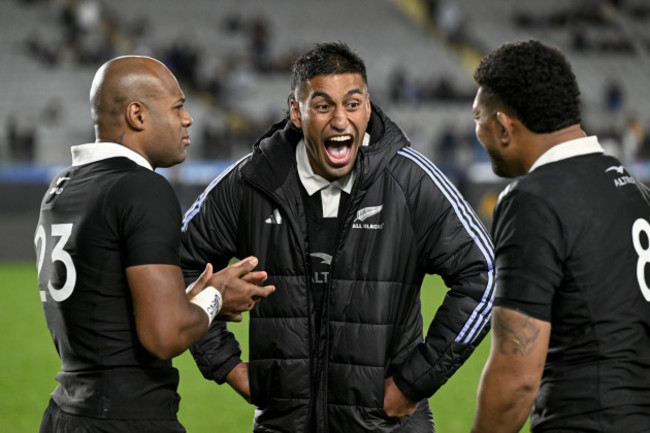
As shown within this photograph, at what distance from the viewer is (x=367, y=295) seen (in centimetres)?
356

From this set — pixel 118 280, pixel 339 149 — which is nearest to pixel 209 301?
pixel 118 280

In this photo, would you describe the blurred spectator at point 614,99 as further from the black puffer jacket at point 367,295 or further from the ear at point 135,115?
the ear at point 135,115

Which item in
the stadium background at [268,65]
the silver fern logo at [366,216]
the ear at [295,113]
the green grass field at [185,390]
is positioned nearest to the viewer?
the silver fern logo at [366,216]

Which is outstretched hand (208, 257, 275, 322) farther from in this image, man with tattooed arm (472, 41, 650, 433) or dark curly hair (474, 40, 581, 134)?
dark curly hair (474, 40, 581, 134)

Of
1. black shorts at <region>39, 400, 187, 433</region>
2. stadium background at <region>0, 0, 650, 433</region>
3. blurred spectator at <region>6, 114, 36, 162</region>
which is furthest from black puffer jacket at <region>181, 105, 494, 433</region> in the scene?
blurred spectator at <region>6, 114, 36, 162</region>

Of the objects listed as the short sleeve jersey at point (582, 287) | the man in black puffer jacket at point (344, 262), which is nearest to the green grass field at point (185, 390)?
the man in black puffer jacket at point (344, 262)

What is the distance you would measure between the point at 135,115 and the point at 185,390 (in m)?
5.08

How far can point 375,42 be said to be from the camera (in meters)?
29.4

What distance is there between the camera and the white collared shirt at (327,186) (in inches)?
148

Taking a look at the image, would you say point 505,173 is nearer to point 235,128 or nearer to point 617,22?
point 235,128

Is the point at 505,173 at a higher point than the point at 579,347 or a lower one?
higher

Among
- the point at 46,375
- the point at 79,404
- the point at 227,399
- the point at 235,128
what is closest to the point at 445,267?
the point at 79,404

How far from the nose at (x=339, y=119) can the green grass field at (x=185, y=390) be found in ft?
10.8

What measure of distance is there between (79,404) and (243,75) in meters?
23.5
